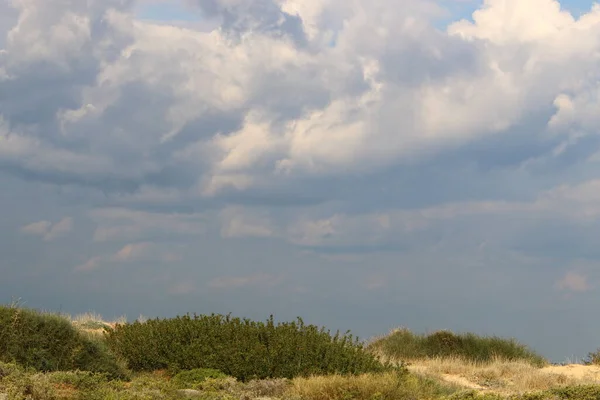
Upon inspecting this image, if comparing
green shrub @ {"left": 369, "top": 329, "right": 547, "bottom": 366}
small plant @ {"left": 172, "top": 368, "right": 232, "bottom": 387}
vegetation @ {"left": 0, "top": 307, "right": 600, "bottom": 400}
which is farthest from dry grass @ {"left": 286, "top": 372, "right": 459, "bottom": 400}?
green shrub @ {"left": 369, "top": 329, "right": 547, "bottom": 366}

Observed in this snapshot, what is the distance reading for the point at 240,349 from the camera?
558 inches

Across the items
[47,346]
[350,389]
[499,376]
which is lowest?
[350,389]

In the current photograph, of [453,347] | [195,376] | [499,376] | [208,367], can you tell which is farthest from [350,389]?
[453,347]

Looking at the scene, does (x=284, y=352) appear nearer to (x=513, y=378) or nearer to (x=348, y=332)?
(x=348, y=332)

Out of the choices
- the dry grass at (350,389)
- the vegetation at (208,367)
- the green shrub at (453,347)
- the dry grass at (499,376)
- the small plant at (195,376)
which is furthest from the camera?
the green shrub at (453,347)

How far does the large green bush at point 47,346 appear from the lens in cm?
1300

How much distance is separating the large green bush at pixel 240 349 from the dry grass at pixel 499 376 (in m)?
3.43

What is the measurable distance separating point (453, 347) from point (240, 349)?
13.9 meters

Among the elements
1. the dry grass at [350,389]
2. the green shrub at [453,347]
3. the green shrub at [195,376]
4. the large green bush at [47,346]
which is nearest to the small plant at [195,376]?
the green shrub at [195,376]

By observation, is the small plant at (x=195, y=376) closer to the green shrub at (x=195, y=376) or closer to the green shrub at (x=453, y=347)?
the green shrub at (x=195, y=376)

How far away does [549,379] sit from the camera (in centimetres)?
1758

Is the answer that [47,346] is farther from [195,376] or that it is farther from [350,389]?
[350,389]

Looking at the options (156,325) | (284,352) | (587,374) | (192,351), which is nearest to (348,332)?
(284,352)

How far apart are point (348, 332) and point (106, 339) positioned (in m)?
5.68
